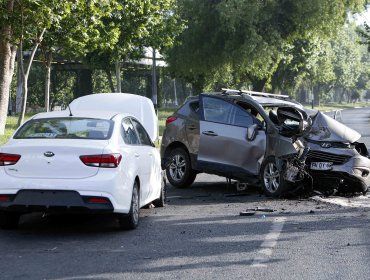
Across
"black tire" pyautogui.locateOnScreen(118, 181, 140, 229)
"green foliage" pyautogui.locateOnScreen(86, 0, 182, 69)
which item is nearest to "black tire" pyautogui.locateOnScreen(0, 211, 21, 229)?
"black tire" pyautogui.locateOnScreen(118, 181, 140, 229)

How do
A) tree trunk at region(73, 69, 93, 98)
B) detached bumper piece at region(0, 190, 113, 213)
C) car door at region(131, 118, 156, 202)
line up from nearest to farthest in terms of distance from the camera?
1. detached bumper piece at region(0, 190, 113, 213)
2. car door at region(131, 118, 156, 202)
3. tree trunk at region(73, 69, 93, 98)

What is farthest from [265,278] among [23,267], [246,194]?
[246,194]

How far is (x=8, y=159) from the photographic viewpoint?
824cm

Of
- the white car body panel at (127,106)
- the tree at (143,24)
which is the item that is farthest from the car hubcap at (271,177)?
the tree at (143,24)

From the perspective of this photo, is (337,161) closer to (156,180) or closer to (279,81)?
(156,180)

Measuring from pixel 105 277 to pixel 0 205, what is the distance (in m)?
2.29

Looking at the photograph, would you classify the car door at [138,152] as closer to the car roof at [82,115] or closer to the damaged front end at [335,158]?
the car roof at [82,115]

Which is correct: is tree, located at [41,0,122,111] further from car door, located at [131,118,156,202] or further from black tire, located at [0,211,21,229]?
black tire, located at [0,211,21,229]

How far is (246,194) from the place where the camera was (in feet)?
41.2

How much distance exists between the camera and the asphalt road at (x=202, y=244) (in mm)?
6574

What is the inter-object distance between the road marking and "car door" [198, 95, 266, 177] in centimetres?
245

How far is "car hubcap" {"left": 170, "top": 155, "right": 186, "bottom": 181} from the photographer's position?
13.5 metres

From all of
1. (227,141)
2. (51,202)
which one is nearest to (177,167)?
(227,141)

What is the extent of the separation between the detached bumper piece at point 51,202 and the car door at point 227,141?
14.7 ft
